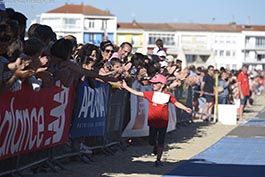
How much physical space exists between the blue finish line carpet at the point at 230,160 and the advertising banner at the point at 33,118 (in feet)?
6.32

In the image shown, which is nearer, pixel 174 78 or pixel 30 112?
pixel 30 112

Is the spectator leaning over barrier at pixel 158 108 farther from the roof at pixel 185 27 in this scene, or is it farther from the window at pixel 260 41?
the window at pixel 260 41

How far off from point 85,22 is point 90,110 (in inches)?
6001

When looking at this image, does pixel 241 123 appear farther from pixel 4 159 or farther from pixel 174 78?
pixel 4 159

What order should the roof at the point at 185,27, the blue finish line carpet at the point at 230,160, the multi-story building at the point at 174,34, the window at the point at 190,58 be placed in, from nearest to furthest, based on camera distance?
1. the blue finish line carpet at the point at 230,160
2. the window at the point at 190,58
3. the multi-story building at the point at 174,34
4. the roof at the point at 185,27

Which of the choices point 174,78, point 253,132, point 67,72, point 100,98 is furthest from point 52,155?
point 253,132

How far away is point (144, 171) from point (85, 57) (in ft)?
7.12

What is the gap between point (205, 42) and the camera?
17200 centimetres

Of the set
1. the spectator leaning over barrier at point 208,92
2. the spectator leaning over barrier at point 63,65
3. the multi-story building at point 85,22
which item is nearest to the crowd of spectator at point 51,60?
the spectator leaning over barrier at point 63,65

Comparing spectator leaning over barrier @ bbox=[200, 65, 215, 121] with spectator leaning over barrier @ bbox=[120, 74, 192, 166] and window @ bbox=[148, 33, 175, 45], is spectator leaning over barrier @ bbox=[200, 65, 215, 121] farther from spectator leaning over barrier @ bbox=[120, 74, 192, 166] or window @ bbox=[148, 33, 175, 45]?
window @ bbox=[148, 33, 175, 45]

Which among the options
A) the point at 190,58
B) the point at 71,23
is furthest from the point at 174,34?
the point at 71,23

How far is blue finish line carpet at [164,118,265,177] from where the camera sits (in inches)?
491

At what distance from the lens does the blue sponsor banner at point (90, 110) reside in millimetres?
12868

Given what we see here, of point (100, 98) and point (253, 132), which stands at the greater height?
point (100, 98)
